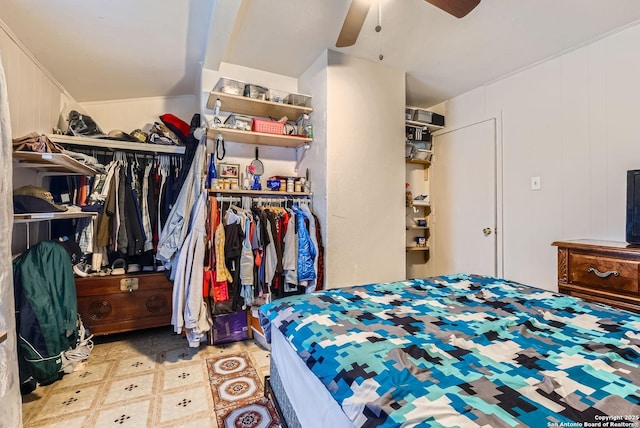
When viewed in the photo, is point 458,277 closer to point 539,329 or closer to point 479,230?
point 539,329

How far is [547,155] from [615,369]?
224 cm

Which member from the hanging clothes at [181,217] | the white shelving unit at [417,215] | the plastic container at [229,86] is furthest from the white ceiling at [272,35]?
the white shelving unit at [417,215]

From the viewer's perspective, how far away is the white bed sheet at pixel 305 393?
0.86 metres

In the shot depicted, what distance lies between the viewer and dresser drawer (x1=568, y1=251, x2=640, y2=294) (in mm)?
1723

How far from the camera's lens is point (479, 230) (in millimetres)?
3064

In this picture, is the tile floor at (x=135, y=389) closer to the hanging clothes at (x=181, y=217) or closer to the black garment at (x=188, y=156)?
the hanging clothes at (x=181, y=217)

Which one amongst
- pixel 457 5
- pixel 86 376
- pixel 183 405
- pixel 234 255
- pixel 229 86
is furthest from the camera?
pixel 229 86

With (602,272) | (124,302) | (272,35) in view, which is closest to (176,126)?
(272,35)

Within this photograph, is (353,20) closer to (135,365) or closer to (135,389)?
(135,389)

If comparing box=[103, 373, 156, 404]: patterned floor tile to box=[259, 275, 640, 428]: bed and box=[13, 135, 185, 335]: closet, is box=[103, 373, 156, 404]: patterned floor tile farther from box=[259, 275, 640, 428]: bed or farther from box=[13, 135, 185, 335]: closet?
box=[259, 275, 640, 428]: bed

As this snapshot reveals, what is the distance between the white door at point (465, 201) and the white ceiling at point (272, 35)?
2.01 feet

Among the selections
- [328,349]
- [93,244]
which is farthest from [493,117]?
[93,244]

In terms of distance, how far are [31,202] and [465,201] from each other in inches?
140

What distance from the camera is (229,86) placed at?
2514mm
